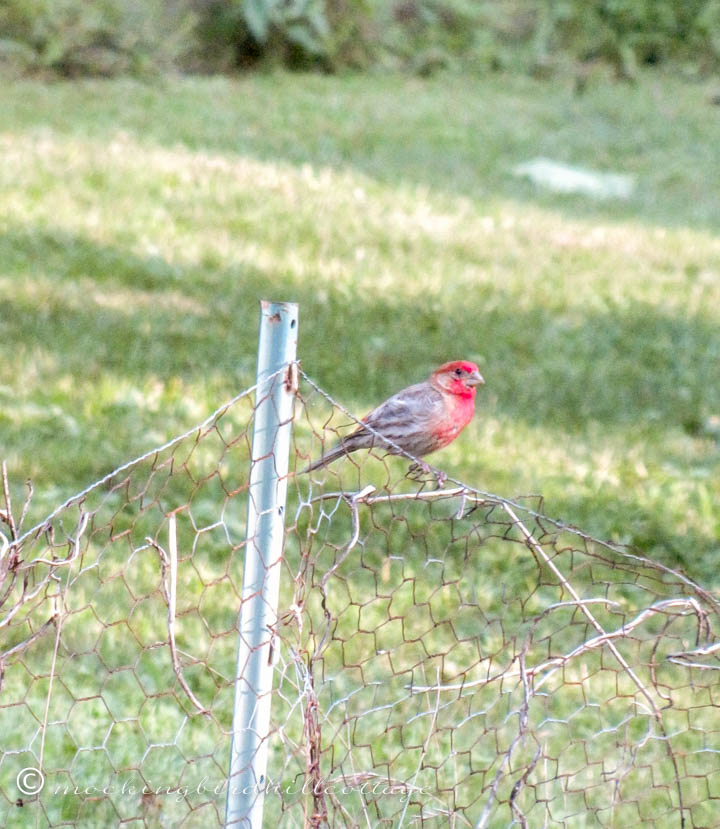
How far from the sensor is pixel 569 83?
16969mm

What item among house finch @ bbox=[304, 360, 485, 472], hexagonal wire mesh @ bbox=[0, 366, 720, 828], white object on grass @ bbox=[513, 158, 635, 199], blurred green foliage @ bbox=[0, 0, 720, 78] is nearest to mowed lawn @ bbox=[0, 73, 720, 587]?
white object on grass @ bbox=[513, 158, 635, 199]

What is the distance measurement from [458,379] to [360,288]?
3894 mm

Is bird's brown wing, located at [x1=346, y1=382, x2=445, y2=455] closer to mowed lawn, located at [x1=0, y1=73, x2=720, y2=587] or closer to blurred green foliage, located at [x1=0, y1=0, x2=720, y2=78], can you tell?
mowed lawn, located at [x1=0, y1=73, x2=720, y2=587]

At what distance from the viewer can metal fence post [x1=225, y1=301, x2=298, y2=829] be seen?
232 centimetres

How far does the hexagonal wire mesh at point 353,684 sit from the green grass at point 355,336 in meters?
0.02

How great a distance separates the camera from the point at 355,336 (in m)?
7.01

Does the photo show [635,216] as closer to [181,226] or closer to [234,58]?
[181,226]

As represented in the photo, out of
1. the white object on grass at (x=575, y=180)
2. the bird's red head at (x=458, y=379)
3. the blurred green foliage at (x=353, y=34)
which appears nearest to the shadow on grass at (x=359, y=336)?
the bird's red head at (x=458, y=379)

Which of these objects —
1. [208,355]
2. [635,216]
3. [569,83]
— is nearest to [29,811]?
[208,355]

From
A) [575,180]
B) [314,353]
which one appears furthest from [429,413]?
[575,180]

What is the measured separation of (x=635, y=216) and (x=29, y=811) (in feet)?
27.3

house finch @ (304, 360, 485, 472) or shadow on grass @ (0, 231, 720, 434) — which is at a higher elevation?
house finch @ (304, 360, 485, 472)

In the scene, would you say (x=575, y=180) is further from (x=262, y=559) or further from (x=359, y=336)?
(x=262, y=559)

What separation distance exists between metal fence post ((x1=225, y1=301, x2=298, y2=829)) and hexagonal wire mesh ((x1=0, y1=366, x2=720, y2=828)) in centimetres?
7
